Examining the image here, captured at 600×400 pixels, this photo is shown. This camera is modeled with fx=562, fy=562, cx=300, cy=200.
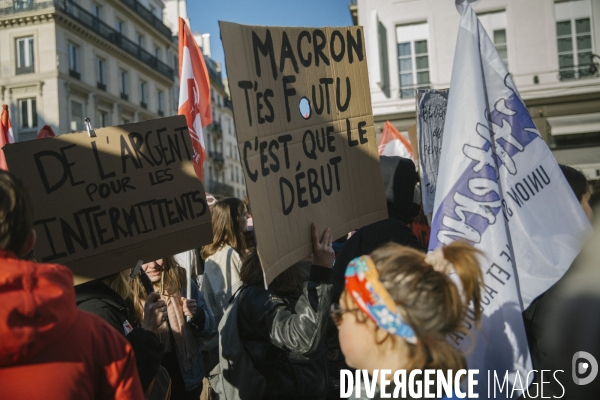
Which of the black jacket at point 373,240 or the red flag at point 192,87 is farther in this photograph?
the red flag at point 192,87

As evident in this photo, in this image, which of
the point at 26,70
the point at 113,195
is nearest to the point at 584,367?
the point at 113,195

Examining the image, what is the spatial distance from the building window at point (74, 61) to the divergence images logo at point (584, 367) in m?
29.9

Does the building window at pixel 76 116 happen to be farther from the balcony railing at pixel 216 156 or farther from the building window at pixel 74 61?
the balcony railing at pixel 216 156

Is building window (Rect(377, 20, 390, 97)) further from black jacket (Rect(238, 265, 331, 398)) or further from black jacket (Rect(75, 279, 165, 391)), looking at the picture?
black jacket (Rect(75, 279, 165, 391))

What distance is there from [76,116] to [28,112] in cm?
222

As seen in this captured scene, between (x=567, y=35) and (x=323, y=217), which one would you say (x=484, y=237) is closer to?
(x=323, y=217)

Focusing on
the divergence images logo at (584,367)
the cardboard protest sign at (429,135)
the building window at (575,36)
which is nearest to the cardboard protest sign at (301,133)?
the divergence images logo at (584,367)

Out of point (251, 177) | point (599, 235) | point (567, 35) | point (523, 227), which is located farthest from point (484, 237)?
point (567, 35)

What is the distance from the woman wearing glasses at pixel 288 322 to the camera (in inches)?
89.0

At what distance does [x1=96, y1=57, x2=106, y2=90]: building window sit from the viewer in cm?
3084

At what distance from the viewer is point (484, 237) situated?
2281mm

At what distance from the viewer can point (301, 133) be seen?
2.46 meters

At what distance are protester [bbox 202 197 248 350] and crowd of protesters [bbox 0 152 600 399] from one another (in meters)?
0.30

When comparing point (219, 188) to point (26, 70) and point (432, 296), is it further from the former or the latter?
point (432, 296)
